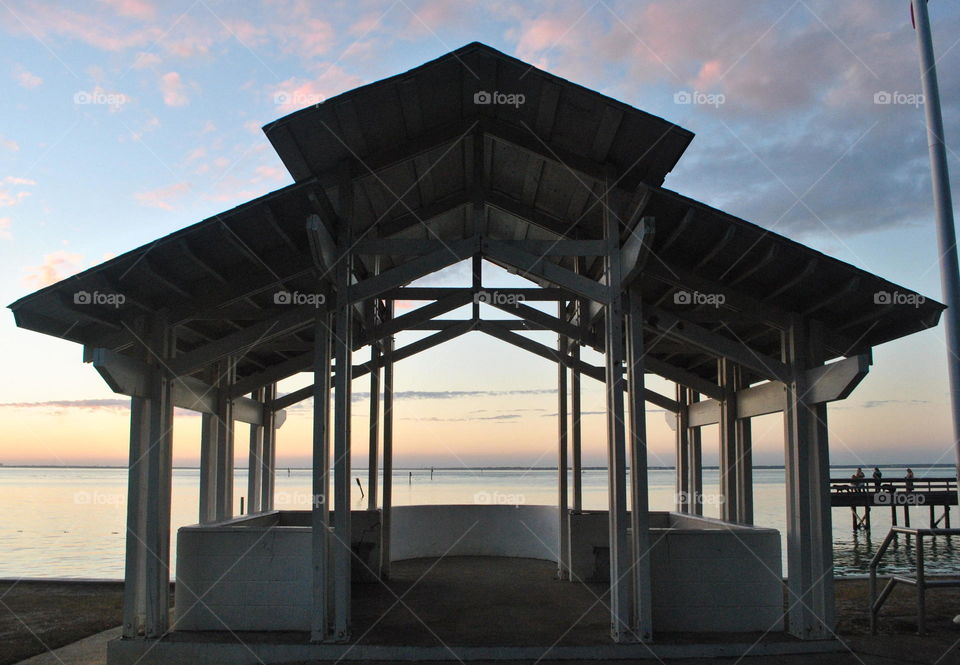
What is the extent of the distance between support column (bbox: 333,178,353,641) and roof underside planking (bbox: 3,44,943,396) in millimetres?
177

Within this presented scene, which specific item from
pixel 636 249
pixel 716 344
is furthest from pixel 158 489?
pixel 716 344

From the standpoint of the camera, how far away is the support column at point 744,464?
483 inches

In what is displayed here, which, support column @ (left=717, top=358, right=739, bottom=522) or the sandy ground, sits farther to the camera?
support column @ (left=717, top=358, right=739, bottom=522)

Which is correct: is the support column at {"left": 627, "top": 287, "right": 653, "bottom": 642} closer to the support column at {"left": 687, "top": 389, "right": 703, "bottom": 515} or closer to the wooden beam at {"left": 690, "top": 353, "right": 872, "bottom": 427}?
the wooden beam at {"left": 690, "top": 353, "right": 872, "bottom": 427}

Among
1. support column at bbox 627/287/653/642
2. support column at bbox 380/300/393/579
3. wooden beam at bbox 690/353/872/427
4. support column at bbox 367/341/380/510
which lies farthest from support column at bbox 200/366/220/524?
wooden beam at bbox 690/353/872/427

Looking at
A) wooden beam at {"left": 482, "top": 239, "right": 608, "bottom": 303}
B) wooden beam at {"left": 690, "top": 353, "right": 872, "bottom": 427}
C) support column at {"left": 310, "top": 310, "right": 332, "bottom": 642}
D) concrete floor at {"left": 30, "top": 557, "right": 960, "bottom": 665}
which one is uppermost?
wooden beam at {"left": 482, "top": 239, "right": 608, "bottom": 303}

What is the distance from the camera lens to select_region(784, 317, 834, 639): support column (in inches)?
340

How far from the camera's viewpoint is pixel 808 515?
347 inches

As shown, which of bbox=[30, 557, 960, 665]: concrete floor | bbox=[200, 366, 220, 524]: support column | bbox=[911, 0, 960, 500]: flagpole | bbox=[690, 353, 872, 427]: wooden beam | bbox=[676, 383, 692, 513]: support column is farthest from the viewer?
bbox=[676, 383, 692, 513]: support column

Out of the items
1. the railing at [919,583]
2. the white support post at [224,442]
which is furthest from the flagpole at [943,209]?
the white support post at [224,442]

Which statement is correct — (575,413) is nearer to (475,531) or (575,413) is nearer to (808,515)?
(475,531)

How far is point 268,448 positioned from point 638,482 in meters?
8.24

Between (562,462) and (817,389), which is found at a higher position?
(817,389)

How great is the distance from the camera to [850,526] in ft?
109
